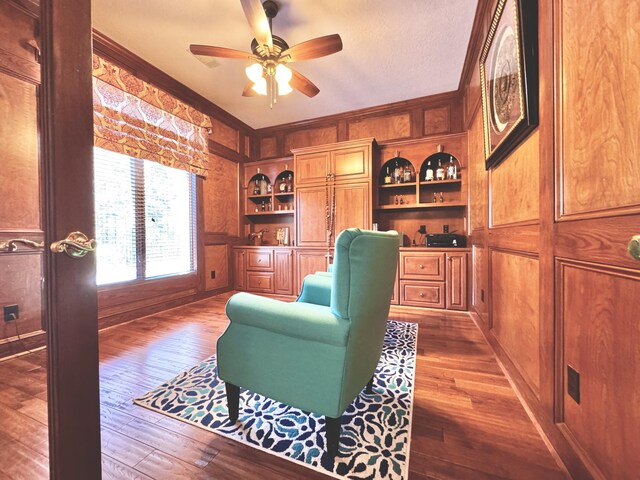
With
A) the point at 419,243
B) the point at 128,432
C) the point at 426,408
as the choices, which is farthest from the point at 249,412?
the point at 419,243

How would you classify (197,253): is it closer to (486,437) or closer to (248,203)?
(248,203)

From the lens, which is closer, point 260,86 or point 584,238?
point 584,238

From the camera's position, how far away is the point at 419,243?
12.1 ft

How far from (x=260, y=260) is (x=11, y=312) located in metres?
2.94

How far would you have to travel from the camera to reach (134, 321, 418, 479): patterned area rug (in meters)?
1.10

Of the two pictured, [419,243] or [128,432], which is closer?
[128,432]

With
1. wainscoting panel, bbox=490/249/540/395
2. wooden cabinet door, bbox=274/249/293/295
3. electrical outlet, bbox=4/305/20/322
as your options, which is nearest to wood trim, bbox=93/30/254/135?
wooden cabinet door, bbox=274/249/293/295

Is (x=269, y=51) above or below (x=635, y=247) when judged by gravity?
above

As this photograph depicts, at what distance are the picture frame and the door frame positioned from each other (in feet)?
5.62

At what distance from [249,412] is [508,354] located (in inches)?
66.6

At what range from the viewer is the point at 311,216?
3.76 metres

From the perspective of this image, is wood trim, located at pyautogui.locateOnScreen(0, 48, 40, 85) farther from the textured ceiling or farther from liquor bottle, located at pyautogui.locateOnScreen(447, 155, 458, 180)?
liquor bottle, located at pyautogui.locateOnScreen(447, 155, 458, 180)

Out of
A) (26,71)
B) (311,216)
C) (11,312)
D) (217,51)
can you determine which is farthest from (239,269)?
(26,71)

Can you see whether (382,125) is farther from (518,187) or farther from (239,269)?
(239,269)
